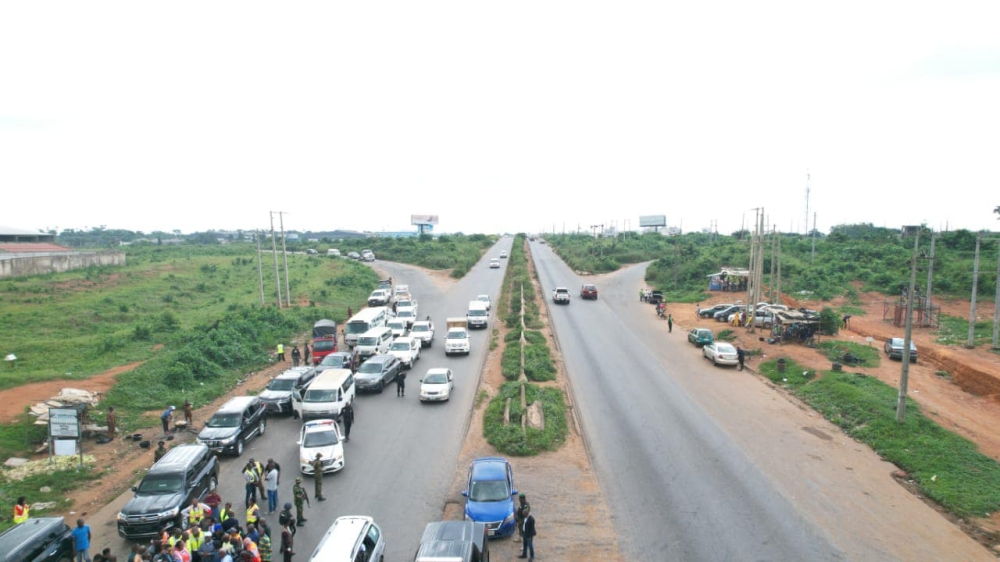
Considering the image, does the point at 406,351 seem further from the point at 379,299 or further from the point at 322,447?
the point at 379,299

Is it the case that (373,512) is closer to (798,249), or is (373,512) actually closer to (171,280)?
(171,280)

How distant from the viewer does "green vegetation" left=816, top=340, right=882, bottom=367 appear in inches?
1276

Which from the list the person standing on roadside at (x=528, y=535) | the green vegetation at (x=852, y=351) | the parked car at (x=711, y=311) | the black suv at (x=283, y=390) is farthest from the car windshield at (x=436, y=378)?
the parked car at (x=711, y=311)

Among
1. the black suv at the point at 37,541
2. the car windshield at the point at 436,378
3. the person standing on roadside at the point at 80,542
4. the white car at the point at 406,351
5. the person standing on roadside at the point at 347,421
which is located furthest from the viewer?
the white car at the point at 406,351

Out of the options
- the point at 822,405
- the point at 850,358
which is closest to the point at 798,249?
the point at 850,358

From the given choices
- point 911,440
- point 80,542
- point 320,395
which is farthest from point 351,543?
point 911,440

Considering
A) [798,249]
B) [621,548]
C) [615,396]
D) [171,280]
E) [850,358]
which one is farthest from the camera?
[798,249]

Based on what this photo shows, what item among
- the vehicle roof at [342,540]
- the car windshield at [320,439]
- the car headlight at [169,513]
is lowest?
the car headlight at [169,513]

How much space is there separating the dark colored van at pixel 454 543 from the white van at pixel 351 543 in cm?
101

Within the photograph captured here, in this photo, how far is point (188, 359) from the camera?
93.0 ft

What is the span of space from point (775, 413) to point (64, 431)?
1082 inches

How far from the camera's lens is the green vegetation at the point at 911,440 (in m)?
16.9

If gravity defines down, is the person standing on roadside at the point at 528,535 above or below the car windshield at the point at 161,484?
below

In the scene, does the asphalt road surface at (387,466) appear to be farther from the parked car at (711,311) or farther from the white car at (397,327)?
the parked car at (711,311)
